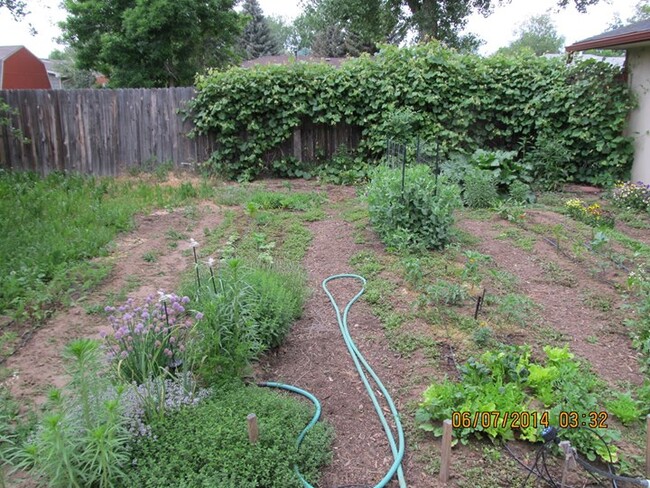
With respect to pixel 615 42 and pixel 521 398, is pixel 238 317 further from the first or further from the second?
pixel 615 42

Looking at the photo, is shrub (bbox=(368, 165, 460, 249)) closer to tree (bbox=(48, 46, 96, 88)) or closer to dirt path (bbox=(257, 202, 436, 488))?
dirt path (bbox=(257, 202, 436, 488))

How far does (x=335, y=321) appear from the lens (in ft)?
12.4

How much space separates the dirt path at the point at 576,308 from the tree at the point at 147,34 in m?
14.6

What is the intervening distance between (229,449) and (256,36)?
3445 centimetres

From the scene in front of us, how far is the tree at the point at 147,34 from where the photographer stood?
15.9 meters

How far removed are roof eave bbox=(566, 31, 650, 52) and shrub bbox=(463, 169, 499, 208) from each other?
3.04 meters

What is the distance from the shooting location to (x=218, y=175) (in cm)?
889

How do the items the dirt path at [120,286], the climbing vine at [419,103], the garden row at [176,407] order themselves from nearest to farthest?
the garden row at [176,407]
the dirt path at [120,286]
the climbing vine at [419,103]

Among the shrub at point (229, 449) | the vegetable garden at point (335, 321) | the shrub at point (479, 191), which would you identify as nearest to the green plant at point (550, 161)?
the vegetable garden at point (335, 321)

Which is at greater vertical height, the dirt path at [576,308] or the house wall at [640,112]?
the house wall at [640,112]

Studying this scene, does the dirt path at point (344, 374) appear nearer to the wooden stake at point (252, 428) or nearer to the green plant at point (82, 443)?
the wooden stake at point (252, 428)

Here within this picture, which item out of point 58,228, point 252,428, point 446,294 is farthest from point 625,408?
point 58,228

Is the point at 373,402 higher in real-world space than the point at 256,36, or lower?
lower

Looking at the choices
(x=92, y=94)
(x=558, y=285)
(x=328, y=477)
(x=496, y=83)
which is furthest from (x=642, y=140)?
(x=92, y=94)
